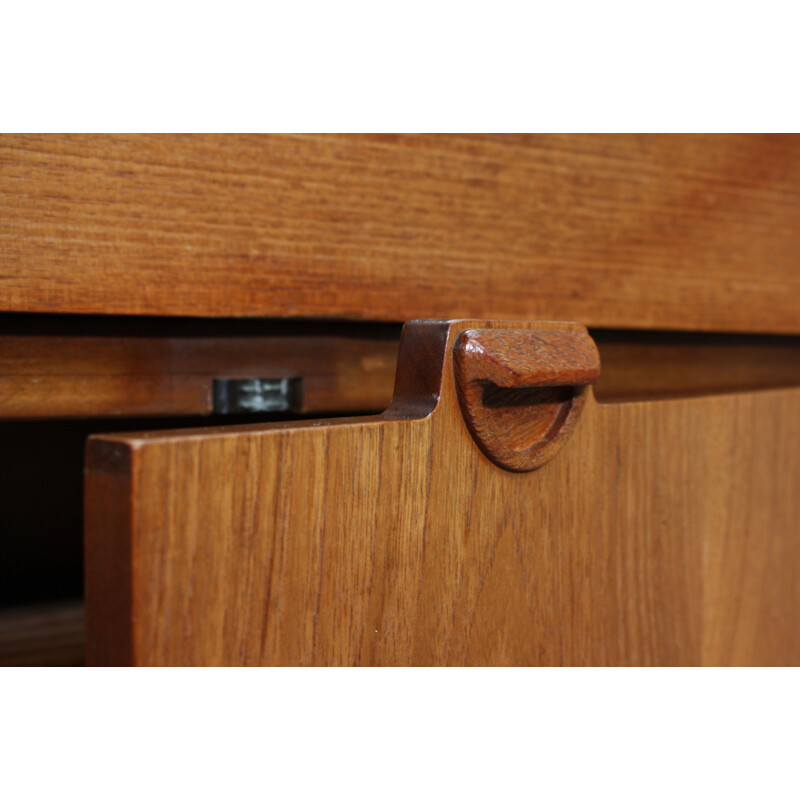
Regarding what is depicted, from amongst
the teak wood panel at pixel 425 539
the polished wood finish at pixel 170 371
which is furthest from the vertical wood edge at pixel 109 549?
the polished wood finish at pixel 170 371

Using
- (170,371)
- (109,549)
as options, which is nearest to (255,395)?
(170,371)

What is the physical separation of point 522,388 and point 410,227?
3.4 inches

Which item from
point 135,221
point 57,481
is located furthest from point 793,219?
point 57,481

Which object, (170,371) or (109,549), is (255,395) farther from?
(109,549)

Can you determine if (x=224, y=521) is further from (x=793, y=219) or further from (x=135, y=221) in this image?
(x=793, y=219)

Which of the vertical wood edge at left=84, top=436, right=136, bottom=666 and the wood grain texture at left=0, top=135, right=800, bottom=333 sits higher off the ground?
the wood grain texture at left=0, top=135, right=800, bottom=333

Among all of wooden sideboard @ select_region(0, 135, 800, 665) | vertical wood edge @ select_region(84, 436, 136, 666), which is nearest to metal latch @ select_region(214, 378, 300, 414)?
wooden sideboard @ select_region(0, 135, 800, 665)

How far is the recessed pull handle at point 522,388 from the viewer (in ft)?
0.71

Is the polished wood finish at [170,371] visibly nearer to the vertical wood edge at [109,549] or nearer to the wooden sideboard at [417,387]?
the wooden sideboard at [417,387]

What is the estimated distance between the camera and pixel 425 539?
217mm

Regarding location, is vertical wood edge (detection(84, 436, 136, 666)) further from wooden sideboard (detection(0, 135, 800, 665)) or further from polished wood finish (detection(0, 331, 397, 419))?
polished wood finish (detection(0, 331, 397, 419))

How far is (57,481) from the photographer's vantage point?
0.52 m

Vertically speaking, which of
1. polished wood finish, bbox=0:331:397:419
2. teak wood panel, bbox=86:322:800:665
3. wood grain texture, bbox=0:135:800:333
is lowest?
teak wood panel, bbox=86:322:800:665

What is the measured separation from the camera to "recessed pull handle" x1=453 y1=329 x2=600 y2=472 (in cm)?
22
